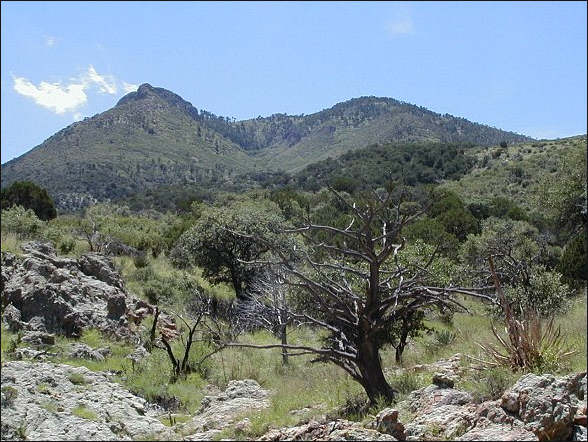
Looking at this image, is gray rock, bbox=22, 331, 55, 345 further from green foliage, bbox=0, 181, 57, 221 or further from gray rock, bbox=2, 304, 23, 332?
green foliage, bbox=0, 181, 57, 221

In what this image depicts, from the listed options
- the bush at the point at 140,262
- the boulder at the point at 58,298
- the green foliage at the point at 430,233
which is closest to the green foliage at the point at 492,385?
the boulder at the point at 58,298

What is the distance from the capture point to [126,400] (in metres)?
9.71

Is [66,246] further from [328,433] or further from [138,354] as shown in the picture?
[328,433]

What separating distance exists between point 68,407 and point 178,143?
5497 inches

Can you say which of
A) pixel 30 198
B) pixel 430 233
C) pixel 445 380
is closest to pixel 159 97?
pixel 30 198

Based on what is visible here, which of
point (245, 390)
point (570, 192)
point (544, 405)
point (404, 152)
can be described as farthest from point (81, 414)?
point (404, 152)

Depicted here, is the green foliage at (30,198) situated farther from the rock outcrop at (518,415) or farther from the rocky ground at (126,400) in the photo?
the rock outcrop at (518,415)

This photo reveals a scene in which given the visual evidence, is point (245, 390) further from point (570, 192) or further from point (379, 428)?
point (570, 192)

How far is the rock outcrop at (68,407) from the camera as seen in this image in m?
7.13

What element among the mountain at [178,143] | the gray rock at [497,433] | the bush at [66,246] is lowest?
the gray rock at [497,433]

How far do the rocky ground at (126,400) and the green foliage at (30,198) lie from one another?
67.6ft

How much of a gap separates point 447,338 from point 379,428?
305 inches

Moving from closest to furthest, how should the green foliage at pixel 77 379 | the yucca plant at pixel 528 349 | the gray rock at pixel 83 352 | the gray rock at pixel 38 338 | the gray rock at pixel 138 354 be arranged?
the yucca plant at pixel 528 349 → the green foliage at pixel 77 379 → the gray rock at pixel 38 338 → the gray rock at pixel 83 352 → the gray rock at pixel 138 354

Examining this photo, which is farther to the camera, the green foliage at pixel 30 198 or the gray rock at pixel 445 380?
the green foliage at pixel 30 198
